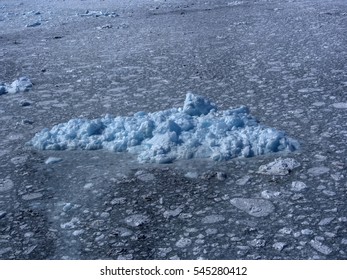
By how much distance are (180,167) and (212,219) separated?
0.82 metres

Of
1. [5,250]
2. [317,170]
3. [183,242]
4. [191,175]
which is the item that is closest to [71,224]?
[5,250]

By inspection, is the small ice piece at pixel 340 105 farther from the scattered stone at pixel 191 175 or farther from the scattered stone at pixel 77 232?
the scattered stone at pixel 77 232

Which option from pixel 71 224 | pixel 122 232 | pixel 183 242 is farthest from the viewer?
pixel 71 224

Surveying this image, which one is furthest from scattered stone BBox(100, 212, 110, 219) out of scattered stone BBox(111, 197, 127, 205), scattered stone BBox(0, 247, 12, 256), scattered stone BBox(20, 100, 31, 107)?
scattered stone BBox(20, 100, 31, 107)

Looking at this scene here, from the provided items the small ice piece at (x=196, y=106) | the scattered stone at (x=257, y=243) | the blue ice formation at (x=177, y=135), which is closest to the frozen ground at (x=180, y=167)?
the scattered stone at (x=257, y=243)

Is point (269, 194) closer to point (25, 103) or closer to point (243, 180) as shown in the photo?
point (243, 180)

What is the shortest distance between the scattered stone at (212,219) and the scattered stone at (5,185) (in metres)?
1.71

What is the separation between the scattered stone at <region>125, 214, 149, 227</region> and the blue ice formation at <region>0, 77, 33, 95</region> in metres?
4.19

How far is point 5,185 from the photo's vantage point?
3.68 m

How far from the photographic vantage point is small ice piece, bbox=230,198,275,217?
120 inches

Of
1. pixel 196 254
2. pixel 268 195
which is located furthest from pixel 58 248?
pixel 268 195

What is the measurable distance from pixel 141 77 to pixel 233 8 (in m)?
9.38

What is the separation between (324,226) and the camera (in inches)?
111

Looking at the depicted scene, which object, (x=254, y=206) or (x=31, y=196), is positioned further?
(x=31, y=196)
